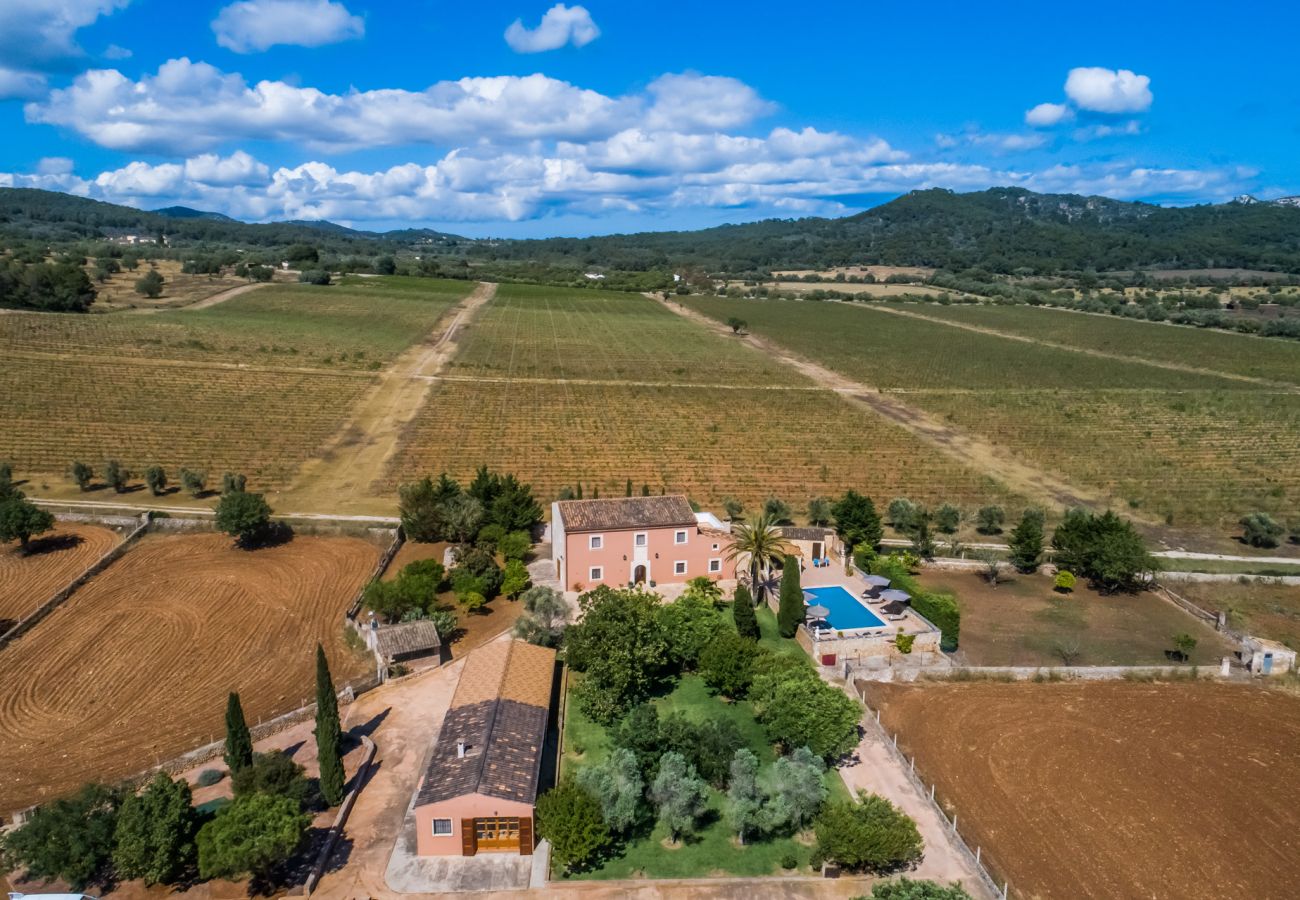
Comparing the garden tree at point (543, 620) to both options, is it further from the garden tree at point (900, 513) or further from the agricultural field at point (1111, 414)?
the agricultural field at point (1111, 414)

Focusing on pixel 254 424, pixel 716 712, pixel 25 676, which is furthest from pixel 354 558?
pixel 254 424

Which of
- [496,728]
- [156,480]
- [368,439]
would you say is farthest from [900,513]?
[156,480]

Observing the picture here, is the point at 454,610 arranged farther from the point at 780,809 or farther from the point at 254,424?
the point at 254,424

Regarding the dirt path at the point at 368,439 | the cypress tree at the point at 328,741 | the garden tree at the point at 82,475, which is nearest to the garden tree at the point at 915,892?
the cypress tree at the point at 328,741

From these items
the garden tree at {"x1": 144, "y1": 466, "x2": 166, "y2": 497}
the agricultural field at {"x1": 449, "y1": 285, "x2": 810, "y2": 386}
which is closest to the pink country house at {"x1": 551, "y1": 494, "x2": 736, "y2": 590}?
the garden tree at {"x1": 144, "y1": 466, "x2": 166, "y2": 497}

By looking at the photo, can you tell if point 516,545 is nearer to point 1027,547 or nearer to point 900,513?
point 900,513
